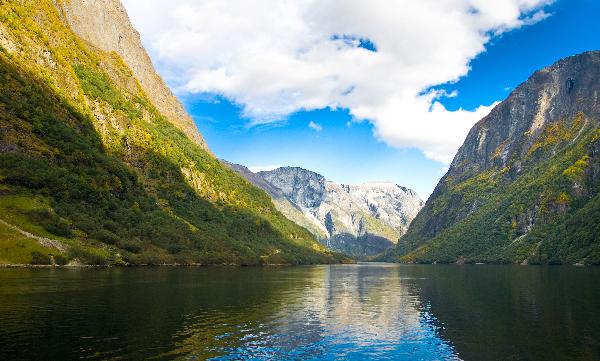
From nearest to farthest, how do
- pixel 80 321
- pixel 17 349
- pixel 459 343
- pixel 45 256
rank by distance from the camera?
pixel 17 349 < pixel 459 343 < pixel 80 321 < pixel 45 256

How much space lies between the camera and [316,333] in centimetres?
4866

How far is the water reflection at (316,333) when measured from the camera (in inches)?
1537

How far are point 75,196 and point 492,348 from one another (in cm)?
17472

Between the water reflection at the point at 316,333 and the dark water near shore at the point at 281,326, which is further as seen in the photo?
the water reflection at the point at 316,333

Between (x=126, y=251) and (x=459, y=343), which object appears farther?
(x=126, y=251)

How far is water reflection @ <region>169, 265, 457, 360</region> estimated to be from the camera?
1537 inches

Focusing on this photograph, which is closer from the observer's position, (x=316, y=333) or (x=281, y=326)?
(x=316, y=333)

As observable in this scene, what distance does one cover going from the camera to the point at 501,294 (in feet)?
290

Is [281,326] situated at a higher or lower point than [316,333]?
higher

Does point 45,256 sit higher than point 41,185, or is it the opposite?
point 41,185

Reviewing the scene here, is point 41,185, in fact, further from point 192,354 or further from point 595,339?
point 595,339

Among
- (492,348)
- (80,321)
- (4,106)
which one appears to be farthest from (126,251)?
(492,348)

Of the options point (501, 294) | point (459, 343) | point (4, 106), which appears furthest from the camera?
point (4, 106)

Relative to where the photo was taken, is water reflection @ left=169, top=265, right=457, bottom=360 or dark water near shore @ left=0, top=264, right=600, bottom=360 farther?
water reflection @ left=169, top=265, right=457, bottom=360
